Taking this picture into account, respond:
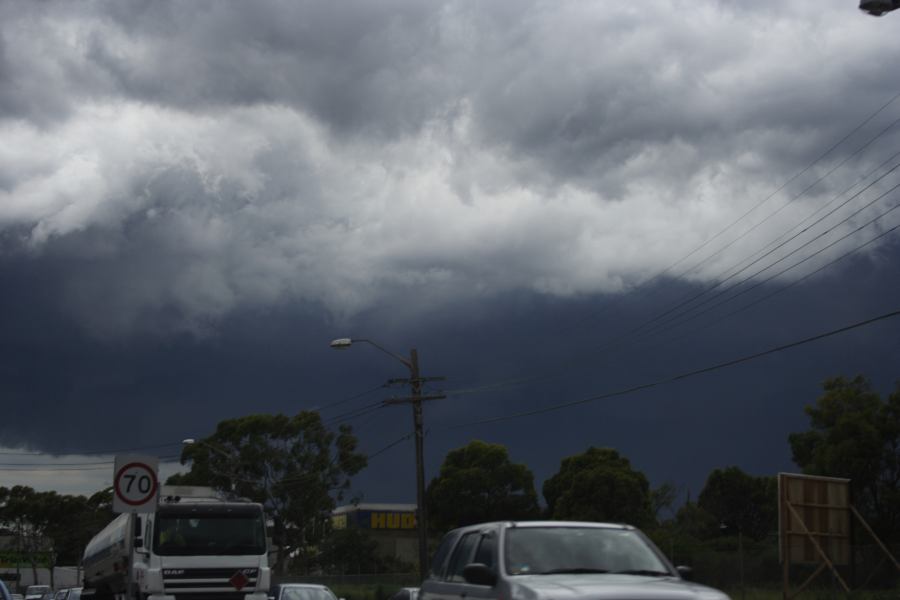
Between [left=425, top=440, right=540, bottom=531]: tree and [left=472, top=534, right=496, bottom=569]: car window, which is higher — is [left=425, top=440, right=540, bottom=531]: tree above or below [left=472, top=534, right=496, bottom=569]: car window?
above

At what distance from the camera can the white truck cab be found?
931 inches

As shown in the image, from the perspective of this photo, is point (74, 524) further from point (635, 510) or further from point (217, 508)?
point (217, 508)

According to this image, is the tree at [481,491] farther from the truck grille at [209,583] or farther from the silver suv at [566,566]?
the silver suv at [566,566]

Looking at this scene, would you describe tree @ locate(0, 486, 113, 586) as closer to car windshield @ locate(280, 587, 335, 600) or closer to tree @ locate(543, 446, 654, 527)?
tree @ locate(543, 446, 654, 527)

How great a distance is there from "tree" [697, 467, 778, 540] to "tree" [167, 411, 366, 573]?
30250 millimetres

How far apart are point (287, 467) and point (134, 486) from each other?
59051 millimetres

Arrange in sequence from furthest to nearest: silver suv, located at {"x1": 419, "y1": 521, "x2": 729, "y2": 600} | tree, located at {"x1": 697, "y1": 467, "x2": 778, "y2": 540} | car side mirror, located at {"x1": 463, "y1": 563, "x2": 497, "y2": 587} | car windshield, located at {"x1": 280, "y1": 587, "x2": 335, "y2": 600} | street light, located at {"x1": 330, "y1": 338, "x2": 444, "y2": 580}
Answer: tree, located at {"x1": 697, "y1": 467, "x2": 778, "y2": 540}, street light, located at {"x1": 330, "y1": 338, "x2": 444, "y2": 580}, car windshield, located at {"x1": 280, "y1": 587, "x2": 335, "y2": 600}, car side mirror, located at {"x1": 463, "y1": 563, "x2": 497, "y2": 587}, silver suv, located at {"x1": 419, "y1": 521, "x2": 729, "y2": 600}

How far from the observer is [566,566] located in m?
10.2

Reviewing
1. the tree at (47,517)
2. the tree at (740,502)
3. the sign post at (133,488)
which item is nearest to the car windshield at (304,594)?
the sign post at (133,488)

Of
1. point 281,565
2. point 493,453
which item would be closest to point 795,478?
point 281,565

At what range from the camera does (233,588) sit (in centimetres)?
2391

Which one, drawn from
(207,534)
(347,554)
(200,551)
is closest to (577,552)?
(200,551)

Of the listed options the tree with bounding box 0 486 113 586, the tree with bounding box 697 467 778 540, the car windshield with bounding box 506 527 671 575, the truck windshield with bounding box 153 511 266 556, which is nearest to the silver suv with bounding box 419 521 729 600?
the car windshield with bounding box 506 527 671 575

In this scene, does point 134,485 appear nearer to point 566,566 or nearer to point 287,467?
point 566,566
